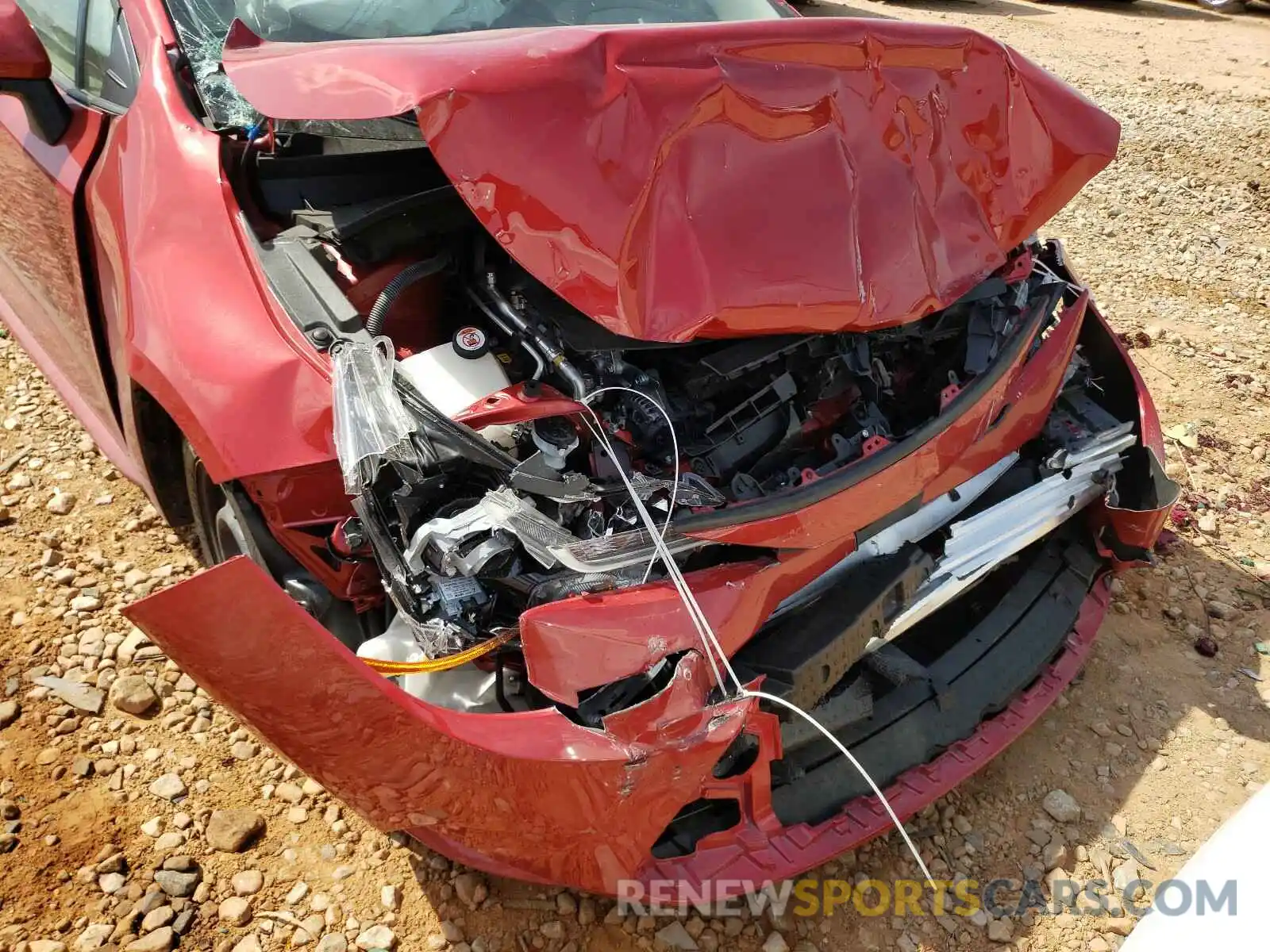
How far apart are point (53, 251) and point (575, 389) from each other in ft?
5.21

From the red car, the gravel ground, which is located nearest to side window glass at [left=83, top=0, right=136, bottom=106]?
the red car

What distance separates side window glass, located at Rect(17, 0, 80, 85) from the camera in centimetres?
239

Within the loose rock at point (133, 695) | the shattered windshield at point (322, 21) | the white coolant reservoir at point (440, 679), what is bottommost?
the loose rock at point (133, 695)

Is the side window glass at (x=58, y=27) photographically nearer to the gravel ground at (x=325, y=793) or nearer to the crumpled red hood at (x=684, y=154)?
the crumpled red hood at (x=684, y=154)

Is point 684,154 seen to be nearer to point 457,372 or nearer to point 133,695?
point 457,372

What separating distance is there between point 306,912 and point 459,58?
1790 millimetres

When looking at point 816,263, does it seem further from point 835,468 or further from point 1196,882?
point 1196,882

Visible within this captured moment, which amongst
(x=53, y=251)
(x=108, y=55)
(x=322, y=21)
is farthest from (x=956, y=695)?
(x=108, y=55)

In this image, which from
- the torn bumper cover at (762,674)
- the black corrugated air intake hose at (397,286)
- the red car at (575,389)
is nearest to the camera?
the torn bumper cover at (762,674)

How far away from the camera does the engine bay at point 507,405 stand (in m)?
1.63

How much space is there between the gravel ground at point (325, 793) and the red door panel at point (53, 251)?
16.7 inches

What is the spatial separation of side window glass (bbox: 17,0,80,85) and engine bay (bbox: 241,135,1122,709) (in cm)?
70

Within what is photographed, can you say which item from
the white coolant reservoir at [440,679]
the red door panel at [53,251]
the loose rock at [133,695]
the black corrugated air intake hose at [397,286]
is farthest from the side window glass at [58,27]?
the white coolant reservoir at [440,679]

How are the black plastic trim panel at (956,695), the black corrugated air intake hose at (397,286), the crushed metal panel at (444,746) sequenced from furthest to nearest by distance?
→ 1. the black plastic trim panel at (956,695)
2. the black corrugated air intake hose at (397,286)
3. the crushed metal panel at (444,746)
